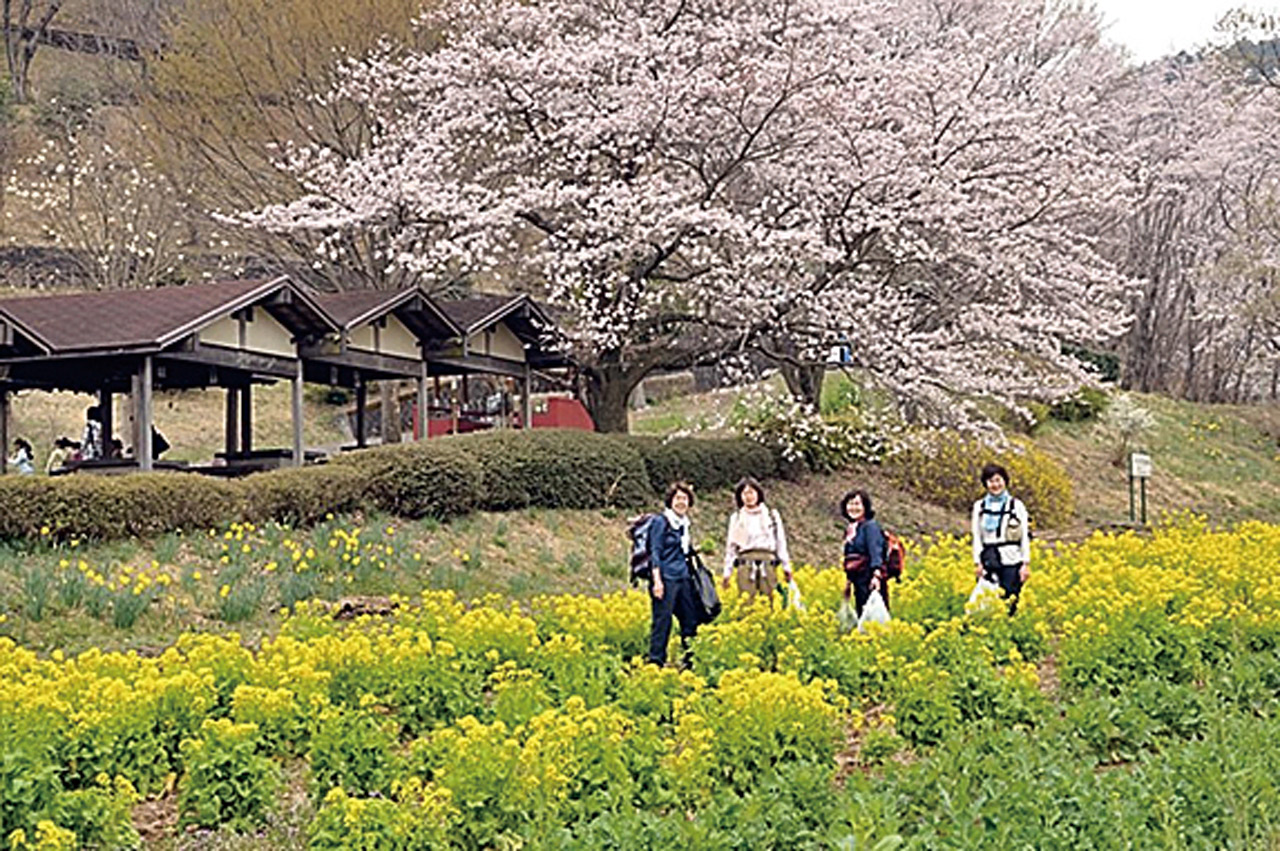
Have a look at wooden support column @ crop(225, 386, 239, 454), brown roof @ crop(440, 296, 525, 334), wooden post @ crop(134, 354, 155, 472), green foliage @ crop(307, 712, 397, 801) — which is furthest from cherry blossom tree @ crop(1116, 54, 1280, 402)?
green foliage @ crop(307, 712, 397, 801)

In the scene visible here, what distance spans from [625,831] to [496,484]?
43.4 feet

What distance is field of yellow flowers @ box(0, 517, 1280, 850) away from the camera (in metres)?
5.80

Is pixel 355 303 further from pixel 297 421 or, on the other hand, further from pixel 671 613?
pixel 671 613

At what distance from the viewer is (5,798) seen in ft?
20.1

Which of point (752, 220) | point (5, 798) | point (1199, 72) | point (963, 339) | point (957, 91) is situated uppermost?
point (1199, 72)

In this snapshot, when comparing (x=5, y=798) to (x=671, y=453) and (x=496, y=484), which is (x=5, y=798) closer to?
(x=496, y=484)

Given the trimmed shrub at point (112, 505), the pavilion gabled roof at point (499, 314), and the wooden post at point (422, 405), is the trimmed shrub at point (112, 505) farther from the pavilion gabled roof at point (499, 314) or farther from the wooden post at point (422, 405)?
the pavilion gabled roof at point (499, 314)

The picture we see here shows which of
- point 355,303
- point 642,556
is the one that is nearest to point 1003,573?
point 642,556

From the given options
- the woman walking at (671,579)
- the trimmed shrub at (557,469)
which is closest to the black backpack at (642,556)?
the woman walking at (671,579)

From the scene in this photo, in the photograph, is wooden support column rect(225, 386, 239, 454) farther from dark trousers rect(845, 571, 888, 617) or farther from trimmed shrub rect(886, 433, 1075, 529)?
dark trousers rect(845, 571, 888, 617)

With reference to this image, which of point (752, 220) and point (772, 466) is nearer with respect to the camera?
point (752, 220)

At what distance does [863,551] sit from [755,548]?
0.90 m

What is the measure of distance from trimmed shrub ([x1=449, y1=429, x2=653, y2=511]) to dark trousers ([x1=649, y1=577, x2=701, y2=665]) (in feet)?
24.8

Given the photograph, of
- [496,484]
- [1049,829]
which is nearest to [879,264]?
[496,484]
